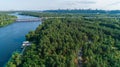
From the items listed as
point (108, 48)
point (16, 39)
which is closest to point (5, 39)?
point (16, 39)

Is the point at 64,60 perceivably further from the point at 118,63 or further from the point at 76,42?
the point at 76,42

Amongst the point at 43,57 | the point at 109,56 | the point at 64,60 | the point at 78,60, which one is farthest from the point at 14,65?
the point at 109,56

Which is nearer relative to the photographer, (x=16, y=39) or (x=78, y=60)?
(x=78, y=60)

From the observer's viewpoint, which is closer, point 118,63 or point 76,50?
point 118,63

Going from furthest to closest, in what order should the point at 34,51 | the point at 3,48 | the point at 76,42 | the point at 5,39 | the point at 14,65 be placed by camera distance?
the point at 5,39, the point at 3,48, the point at 76,42, the point at 34,51, the point at 14,65

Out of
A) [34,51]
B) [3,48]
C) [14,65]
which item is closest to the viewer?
[14,65]

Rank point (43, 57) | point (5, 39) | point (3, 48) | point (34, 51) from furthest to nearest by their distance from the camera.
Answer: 1. point (5, 39)
2. point (3, 48)
3. point (34, 51)
4. point (43, 57)

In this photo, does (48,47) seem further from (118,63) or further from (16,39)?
(16,39)

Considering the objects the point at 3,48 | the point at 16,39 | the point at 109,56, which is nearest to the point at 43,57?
the point at 109,56

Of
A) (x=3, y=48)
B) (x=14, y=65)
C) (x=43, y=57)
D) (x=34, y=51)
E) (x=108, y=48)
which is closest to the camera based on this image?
(x=14, y=65)
